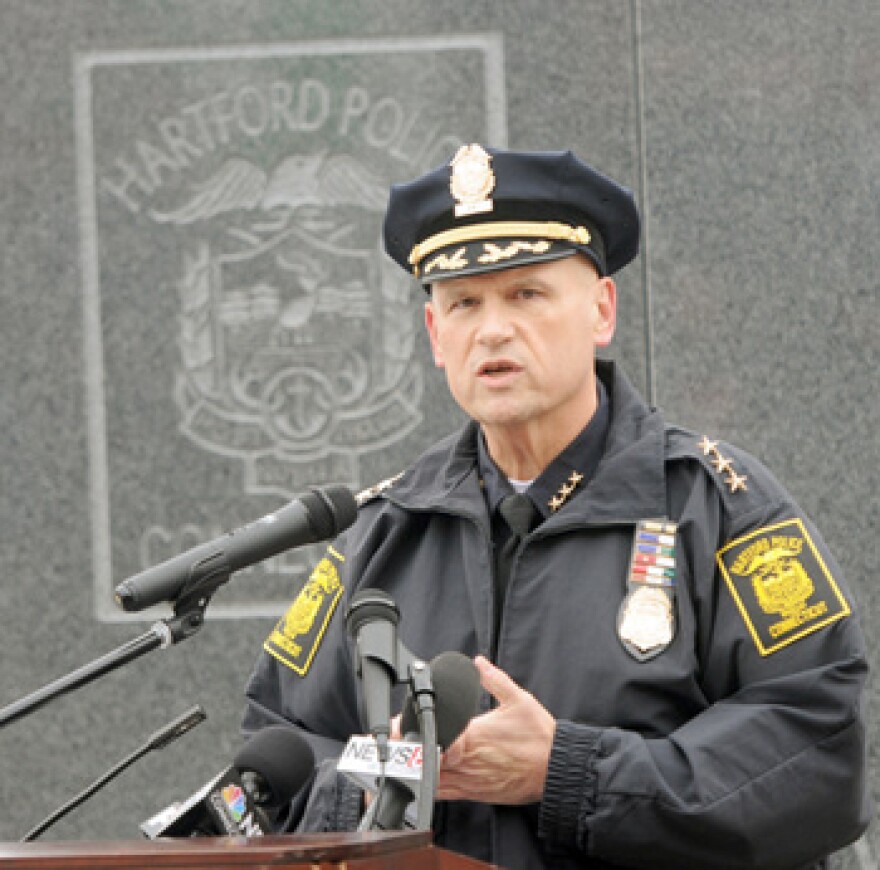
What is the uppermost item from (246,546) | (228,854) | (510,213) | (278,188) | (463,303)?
(278,188)

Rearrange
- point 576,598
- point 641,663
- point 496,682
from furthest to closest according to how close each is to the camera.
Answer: point 576,598 < point 641,663 < point 496,682

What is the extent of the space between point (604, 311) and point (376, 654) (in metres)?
1.14

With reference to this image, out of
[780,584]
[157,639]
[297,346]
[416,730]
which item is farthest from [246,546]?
[297,346]

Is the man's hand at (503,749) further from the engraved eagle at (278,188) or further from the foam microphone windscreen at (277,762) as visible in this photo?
the engraved eagle at (278,188)

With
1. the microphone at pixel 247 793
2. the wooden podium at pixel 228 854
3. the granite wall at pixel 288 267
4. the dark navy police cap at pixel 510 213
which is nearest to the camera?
the wooden podium at pixel 228 854

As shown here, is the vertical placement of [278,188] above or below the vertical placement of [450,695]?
above

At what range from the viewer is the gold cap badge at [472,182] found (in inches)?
142

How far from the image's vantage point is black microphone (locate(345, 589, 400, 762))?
264cm

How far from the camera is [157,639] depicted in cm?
275

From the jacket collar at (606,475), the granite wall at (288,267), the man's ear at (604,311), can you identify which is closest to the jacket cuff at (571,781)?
the jacket collar at (606,475)

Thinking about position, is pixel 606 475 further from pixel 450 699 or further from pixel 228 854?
pixel 228 854

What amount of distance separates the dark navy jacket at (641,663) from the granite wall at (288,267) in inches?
80.3

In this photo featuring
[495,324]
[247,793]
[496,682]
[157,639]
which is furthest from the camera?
[495,324]

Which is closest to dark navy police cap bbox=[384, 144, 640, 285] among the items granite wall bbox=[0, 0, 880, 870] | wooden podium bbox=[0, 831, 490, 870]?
wooden podium bbox=[0, 831, 490, 870]
